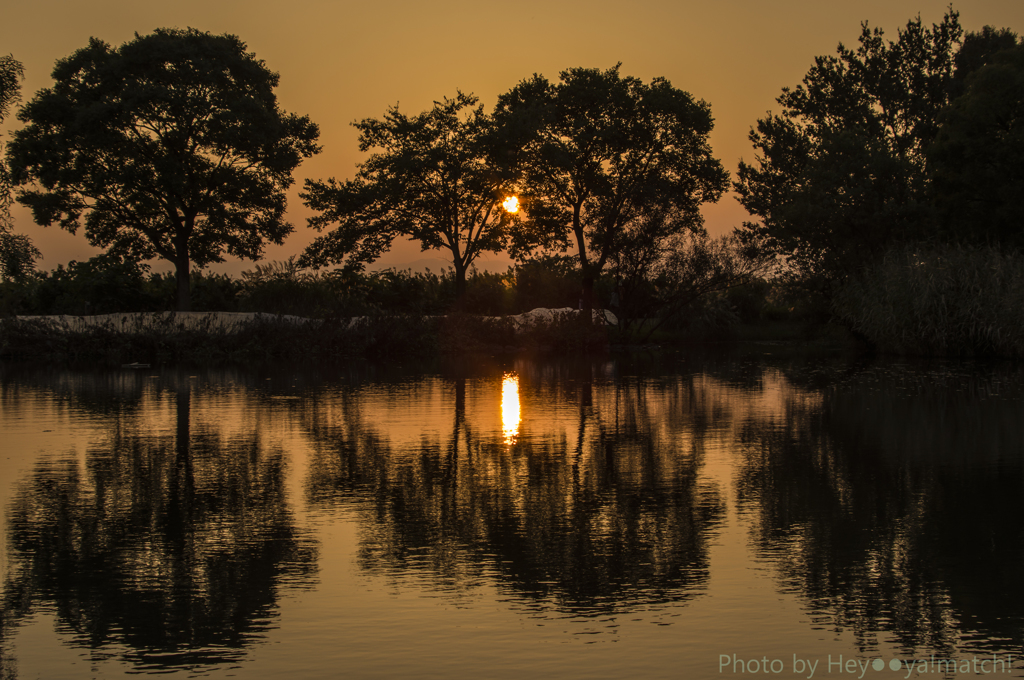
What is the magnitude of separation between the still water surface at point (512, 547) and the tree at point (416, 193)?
29.5 metres

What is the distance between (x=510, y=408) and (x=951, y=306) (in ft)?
66.3

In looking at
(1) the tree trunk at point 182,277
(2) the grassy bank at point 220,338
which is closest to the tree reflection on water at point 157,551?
(2) the grassy bank at point 220,338

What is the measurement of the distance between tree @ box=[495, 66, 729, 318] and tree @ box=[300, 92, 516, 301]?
6.09 feet

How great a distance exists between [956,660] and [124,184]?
38961mm

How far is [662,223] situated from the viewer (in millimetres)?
39906

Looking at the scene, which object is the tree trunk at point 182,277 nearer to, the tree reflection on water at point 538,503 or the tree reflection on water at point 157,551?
the tree reflection on water at point 538,503

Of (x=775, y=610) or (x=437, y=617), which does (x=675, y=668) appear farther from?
(x=437, y=617)

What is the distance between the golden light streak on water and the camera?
10602 millimetres

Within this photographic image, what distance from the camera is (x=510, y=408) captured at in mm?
13250

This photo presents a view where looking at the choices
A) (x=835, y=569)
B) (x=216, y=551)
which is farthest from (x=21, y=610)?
(x=835, y=569)

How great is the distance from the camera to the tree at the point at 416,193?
4050 cm

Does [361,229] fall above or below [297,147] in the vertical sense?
below

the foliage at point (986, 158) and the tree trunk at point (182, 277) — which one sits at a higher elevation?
the foliage at point (986, 158)

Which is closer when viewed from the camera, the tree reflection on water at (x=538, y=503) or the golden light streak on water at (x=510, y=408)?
the tree reflection on water at (x=538, y=503)
